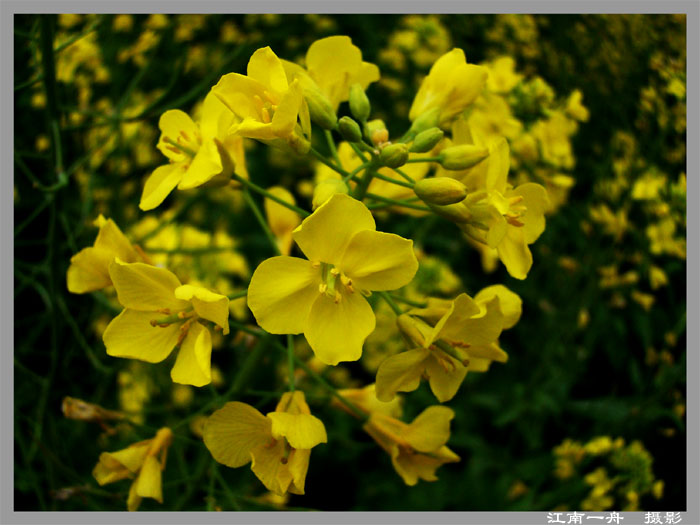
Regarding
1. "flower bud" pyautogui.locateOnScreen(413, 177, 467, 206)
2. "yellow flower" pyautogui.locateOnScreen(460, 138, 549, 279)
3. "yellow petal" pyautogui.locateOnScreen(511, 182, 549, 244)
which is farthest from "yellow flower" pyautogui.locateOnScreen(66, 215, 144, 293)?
"yellow petal" pyautogui.locateOnScreen(511, 182, 549, 244)

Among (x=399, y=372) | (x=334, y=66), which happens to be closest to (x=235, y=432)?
(x=399, y=372)

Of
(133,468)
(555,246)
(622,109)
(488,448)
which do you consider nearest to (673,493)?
(488,448)

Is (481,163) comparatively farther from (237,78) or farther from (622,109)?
(622,109)

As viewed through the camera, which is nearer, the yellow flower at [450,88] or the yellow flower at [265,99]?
the yellow flower at [265,99]

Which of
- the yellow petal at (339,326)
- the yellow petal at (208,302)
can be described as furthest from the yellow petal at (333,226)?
the yellow petal at (208,302)

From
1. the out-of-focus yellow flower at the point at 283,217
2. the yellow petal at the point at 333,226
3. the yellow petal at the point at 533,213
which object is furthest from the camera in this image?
the out-of-focus yellow flower at the point at 283,217

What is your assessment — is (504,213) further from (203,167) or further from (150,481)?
(150,481)

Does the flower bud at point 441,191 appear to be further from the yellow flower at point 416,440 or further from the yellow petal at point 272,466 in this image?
the yellow petal at point 272,466
